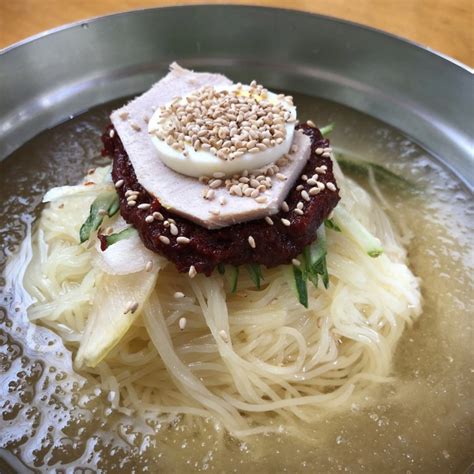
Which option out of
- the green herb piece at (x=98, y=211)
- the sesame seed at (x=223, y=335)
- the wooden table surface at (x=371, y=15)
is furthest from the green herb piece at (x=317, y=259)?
the wooden table surface at (x=371, y=15)

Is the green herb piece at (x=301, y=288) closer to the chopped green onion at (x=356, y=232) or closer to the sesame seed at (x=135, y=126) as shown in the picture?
the chopped green onion at (x=356, y=232)

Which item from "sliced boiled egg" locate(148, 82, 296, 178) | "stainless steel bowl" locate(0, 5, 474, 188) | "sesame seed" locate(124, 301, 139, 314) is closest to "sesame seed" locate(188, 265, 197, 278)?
"sesame seed" locate(124, 301, 139, 314)

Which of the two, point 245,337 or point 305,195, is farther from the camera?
point 245,337

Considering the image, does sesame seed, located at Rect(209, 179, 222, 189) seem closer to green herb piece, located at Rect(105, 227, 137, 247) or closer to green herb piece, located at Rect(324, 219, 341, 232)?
green herb piece, located at Rect(105, 227, 137, 247)

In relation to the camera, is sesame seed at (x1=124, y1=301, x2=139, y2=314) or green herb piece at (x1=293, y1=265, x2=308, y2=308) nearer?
sesame seed at (x1=124, y1=301, x2=139, y2=314)

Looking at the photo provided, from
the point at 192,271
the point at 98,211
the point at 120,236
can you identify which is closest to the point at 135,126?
the point at 98,211

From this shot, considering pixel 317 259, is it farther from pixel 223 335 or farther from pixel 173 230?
pixel 173 230
